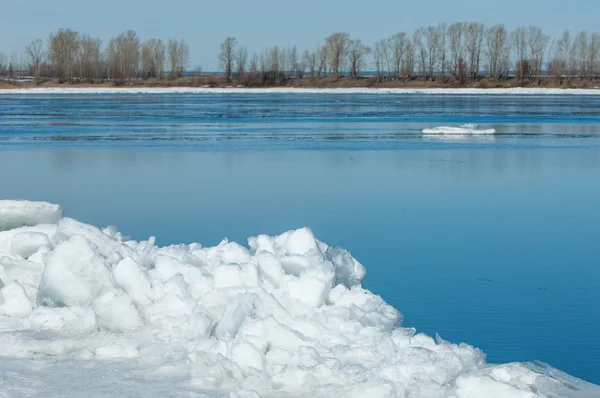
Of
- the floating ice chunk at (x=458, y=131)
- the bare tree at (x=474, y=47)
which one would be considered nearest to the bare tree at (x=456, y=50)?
the bare tree at (x=474, y=47)

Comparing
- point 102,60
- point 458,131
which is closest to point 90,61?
point 102,60

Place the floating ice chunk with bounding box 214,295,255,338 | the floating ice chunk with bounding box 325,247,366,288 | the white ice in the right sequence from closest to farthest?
the floating ice chunk with bounding box 214,295,255,338 < the floating ice chunk with bounding box 325,247,366,288 < the white ice

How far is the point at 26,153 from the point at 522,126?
13875 millimetres

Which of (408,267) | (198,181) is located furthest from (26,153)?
(408,267)

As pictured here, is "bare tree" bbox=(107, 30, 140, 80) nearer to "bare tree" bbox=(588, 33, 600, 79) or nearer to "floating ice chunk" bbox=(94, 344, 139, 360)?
A: "bare tree" bbox=(588, 33, 600, 79)

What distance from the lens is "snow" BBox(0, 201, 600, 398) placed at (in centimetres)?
436

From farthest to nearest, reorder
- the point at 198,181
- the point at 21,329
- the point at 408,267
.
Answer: the point at 198,181 → the point at 408,267 → the point at 21,329

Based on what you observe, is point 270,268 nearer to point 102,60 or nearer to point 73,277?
point 73,277

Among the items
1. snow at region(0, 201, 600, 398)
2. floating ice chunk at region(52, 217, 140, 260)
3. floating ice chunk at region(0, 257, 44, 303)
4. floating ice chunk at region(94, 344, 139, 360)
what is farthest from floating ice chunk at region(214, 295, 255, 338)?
floating ice chunk at region(0, 257, 44, 303)

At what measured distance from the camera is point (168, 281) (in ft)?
18.1

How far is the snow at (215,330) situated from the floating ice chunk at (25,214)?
29.6 inches

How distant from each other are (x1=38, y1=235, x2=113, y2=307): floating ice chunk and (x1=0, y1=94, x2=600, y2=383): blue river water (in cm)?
199

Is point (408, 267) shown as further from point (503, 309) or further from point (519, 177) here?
point (519, 177)

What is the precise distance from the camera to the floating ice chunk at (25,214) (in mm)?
7230
